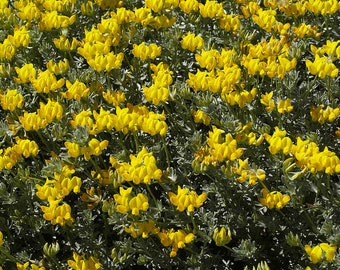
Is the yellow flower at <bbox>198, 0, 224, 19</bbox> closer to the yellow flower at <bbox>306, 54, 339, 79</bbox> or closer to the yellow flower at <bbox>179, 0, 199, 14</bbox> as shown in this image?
the yellow flower at <bbox>179, 0, 199, 14</bbox>

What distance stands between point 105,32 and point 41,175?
0.86 metres

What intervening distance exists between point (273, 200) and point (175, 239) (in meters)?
0.41

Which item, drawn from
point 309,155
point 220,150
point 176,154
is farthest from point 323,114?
point 176,154

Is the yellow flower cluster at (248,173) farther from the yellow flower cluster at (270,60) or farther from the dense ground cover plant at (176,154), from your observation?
the yellow flower cluster at (270,60)

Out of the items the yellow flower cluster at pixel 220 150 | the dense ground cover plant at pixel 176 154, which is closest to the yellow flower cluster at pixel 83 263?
the dense ground cover plant at pixel 176 154

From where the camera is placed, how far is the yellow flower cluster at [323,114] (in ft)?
9.61

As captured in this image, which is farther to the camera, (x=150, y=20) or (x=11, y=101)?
(x=150, y=20)

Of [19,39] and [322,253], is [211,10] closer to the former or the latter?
[19,39]

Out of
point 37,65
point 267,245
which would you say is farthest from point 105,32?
point 267,245

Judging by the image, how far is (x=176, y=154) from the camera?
316 cm

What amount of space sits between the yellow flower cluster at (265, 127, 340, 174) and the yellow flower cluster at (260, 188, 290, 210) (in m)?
0.14

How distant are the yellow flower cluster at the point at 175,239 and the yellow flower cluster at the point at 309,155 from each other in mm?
477

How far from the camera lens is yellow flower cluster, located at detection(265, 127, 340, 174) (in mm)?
2521

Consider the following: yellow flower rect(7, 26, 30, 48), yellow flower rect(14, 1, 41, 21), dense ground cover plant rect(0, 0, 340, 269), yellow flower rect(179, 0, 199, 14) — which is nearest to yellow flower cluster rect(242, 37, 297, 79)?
dense ground cover plant rect(0, 0, 340, 269)
